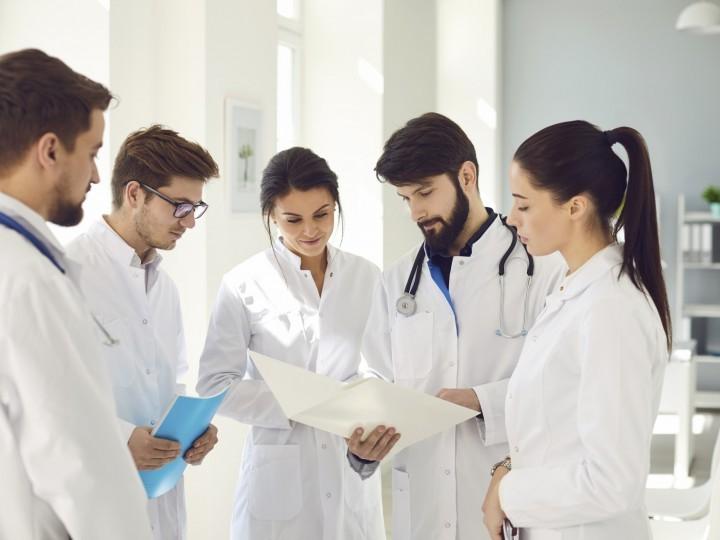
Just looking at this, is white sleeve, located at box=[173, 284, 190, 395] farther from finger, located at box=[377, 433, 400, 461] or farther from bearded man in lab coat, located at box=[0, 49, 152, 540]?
bearded man in lab coat, located at box=[0, 49, 152, 540]

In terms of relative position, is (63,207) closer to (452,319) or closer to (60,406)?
(60,406)

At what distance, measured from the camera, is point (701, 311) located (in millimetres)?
7547

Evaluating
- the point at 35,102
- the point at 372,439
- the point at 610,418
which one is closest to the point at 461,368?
the point at 372,439

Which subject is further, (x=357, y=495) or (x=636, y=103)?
(x=636, y=103)

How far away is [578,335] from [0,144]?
1.04m

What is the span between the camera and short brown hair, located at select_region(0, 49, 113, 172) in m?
1.36

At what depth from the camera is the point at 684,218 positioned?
7609 mm

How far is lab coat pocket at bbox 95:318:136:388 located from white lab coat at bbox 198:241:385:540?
35 cm

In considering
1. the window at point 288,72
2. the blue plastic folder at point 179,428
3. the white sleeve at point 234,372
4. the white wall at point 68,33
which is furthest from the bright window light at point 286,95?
the blue plastic folder at point 179,428

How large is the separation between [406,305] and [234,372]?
0.55m

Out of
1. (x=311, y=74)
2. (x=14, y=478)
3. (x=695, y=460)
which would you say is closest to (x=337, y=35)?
(x=311, y=74)

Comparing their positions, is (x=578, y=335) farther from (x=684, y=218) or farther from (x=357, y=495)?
(x=684, y=218)

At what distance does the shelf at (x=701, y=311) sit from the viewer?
7484 millimetres

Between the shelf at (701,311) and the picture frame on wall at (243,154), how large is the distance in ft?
15.7
